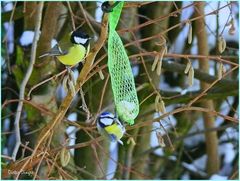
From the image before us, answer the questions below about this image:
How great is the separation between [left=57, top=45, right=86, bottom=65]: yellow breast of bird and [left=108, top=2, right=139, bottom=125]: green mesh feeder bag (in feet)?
0.20

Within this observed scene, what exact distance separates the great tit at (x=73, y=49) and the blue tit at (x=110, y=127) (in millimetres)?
139

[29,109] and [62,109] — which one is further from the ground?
[62,109]

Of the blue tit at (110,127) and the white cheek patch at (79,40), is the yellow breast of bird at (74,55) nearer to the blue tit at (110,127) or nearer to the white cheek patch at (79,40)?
the white cheek patch at (79,40)

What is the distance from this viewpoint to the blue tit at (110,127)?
3.34 ft

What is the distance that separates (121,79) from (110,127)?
23 cm

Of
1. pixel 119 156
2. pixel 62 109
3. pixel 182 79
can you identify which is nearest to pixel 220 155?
pixel 182 79

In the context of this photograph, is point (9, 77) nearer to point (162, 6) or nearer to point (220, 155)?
point (162, 6)

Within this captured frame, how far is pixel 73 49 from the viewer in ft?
3.65

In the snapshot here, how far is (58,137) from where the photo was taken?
1.88 m

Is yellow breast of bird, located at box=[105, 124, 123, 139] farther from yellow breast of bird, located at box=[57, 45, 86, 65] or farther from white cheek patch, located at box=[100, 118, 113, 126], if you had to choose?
yellow breast of bird, located at box=[57, 45, 86, 65]

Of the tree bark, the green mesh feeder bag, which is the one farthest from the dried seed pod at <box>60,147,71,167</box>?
the tree bark

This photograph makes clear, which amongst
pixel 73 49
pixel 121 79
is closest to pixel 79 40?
pixel 73 49

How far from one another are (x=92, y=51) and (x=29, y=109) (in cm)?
93

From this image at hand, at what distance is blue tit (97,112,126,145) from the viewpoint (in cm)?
102
